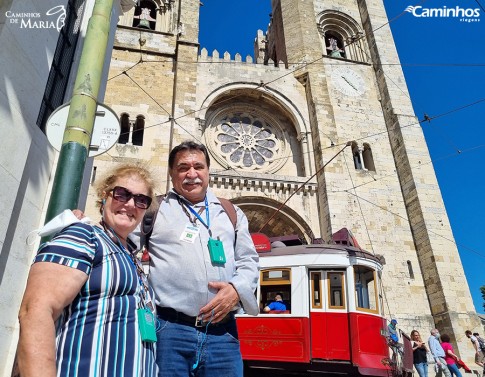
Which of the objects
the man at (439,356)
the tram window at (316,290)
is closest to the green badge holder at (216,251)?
the tram window at (316,290)

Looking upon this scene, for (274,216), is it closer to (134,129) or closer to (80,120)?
(134,129)

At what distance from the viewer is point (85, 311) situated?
1.23m

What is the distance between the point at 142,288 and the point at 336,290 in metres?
5.51

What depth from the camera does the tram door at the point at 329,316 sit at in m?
5.77

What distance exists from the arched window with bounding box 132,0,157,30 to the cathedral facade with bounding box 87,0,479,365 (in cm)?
6

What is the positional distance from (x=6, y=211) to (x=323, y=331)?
493cm

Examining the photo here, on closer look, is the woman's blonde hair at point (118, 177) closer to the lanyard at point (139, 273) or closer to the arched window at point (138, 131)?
the lanyard at point (139, 273)

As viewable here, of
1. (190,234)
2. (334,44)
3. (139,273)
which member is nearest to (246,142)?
(334,44)

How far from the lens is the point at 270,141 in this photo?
14.6 m

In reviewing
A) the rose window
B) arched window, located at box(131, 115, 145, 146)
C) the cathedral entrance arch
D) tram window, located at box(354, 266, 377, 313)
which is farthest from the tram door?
arched window, located at box(131, 115, 145, 146)

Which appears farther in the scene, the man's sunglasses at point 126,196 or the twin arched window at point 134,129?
the twin arched window at point 134,129

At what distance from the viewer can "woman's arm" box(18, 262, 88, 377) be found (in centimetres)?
101

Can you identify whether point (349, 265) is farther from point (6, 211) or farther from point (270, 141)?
point (270, 141)

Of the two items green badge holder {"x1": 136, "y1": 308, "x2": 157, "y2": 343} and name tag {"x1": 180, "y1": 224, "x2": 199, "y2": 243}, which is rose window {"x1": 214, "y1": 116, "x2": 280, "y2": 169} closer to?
name tag {"x1": 180, "y1": 224, "x2": 199, "y2": 243}
